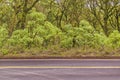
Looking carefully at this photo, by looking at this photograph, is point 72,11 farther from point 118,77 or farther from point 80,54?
point 118,77

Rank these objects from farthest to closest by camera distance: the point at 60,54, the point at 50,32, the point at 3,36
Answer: the point at 50,32 < the point at 3,36 < the point at 60,54

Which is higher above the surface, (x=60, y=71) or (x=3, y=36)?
(x=3, y=36)

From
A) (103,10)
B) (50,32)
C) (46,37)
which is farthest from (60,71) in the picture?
(103,10)

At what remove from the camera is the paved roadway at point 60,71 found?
707 cm

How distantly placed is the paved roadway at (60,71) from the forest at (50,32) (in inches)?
95.7

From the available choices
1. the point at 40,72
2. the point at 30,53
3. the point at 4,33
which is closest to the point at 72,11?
the point at 4,33

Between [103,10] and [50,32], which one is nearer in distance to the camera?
[50,32]

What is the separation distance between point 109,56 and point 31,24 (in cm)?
676

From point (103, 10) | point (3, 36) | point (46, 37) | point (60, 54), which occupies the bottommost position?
point (60, 54)

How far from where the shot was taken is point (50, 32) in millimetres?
16656

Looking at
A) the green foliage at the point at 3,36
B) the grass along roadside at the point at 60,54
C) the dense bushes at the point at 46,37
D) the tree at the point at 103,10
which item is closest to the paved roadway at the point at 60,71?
the grass along roadside at the point at 60,54

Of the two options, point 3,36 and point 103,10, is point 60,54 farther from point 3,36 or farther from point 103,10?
point 103,10

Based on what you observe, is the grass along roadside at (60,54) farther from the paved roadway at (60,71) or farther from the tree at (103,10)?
the tree at (103,10)

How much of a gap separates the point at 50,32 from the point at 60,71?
8959 millimetres
